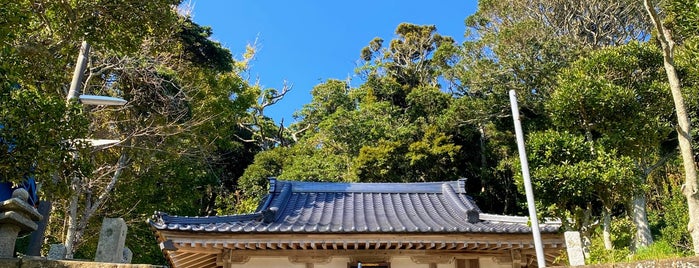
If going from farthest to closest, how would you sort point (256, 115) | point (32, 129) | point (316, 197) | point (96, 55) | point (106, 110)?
point (256, 115) → point (106, 110) → point (96, 55) → point (316, 197) → point (32, 129)

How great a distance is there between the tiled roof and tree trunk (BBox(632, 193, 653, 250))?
799cm

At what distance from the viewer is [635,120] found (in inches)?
456

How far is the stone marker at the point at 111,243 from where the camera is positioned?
5.01 meters

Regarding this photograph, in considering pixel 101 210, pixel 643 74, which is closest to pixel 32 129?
pixel 101 210

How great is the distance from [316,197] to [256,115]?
20990mm

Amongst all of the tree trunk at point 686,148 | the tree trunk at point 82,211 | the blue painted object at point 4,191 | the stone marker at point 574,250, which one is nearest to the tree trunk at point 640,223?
the stone marker at point 574,250

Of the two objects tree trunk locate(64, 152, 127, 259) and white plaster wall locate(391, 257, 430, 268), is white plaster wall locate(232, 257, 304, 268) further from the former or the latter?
tree trunk locate(64, 152, 127, 259)

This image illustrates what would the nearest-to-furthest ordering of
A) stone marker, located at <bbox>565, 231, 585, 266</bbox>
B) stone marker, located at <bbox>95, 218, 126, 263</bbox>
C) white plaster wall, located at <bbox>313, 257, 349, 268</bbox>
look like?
stone marker, located at <bbox>95, 218, 126, 263</bbox> → stone marker, located at <bbox>565, 231, 585, 266</bbox> → white plaster wall, located at <bbox>313, 257, 349, 268</bbox>

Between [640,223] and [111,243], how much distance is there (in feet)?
52.1

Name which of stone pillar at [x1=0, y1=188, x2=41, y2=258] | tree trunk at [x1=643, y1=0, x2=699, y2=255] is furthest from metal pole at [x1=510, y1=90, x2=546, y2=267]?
stone pillar at [x1=0, y1=188, x2=41, y2=258]

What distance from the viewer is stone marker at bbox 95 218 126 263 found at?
501 centimetres

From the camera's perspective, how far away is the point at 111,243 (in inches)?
199

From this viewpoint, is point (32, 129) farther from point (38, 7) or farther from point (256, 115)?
point (256, 115)

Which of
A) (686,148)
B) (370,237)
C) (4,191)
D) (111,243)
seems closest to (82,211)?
(4,191)
